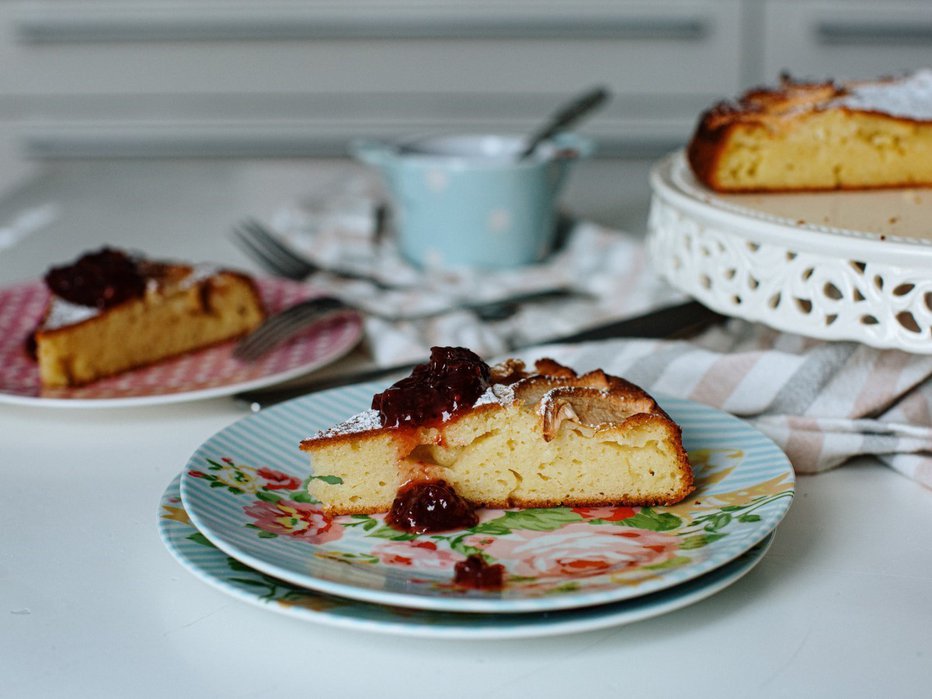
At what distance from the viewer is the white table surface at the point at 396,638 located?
797 millimetres

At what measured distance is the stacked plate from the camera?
0.80m

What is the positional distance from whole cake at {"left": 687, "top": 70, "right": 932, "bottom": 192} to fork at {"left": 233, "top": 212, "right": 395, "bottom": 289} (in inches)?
25.6

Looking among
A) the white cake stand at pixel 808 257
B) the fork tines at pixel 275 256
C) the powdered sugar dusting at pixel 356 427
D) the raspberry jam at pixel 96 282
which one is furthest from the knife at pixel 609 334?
the fork tines at pixel 275 256

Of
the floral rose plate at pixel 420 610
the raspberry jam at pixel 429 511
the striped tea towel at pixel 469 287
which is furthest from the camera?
the striped tea towel at pixel 469 287

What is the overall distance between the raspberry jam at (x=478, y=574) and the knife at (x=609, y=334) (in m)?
0.53

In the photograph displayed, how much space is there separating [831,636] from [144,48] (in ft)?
10.5

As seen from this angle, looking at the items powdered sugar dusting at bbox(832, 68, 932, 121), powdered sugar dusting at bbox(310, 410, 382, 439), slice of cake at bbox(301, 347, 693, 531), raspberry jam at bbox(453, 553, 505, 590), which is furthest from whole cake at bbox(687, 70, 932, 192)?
raspberry jam at bbox(453, 553, 505, 590)

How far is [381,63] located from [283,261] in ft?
5.69

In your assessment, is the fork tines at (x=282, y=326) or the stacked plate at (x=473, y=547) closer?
the stacked plate at (x=473, y=547)

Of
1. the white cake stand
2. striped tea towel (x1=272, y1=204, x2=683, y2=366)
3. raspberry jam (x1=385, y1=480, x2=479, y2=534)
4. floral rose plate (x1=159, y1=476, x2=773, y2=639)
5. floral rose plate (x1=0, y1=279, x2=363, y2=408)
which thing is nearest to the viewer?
floral rose plate (x1=159, y1=476, x2=773, y2=639)

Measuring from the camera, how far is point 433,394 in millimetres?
991

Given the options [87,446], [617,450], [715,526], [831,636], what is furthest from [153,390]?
[831,636]

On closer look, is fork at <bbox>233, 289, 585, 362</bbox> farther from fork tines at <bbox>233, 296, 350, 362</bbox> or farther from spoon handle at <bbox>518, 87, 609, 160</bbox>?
spoon handle at <bbox>518, 87, 609, 160</bbox>

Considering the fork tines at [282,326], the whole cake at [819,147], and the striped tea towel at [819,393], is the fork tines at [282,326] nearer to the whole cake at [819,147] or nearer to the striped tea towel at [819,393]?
the striped tea towel at [819,393]
